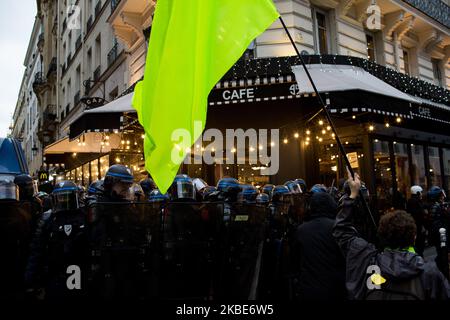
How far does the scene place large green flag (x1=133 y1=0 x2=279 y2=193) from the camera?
3.14 metres

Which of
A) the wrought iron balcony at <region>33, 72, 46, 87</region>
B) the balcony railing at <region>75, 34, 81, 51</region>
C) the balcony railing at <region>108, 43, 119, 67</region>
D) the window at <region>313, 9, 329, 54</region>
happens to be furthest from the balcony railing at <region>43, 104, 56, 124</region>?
the window at <region>313, 9, 329, 54</region>

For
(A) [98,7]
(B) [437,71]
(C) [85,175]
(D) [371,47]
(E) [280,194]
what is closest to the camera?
(E) [280,194]

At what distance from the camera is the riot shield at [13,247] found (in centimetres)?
370

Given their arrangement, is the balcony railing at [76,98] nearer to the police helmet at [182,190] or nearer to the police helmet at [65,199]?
the police helmet at [182,190]

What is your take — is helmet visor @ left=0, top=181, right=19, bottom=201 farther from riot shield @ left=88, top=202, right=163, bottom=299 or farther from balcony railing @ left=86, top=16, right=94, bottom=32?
balcony railing @ left=86, top=16, right=94, bottom=32

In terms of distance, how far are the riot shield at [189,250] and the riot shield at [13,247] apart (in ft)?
4.49

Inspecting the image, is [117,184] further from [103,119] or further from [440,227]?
[103,119]

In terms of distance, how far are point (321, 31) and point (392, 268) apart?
10672mm

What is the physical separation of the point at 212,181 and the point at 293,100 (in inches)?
131

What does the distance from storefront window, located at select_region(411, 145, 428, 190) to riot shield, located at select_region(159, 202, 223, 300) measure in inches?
458

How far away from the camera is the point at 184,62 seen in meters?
3.23

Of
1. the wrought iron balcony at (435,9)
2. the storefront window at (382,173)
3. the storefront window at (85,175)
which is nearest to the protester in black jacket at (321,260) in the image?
the storefront window at (382,173)

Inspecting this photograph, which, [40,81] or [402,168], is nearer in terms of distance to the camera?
[402,168]

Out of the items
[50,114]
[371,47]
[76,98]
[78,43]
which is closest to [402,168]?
[371,47]
